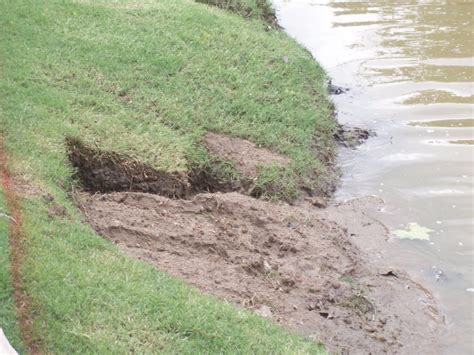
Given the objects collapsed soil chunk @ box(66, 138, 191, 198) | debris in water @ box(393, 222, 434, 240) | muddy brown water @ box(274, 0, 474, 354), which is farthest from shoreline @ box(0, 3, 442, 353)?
debris in water @ box(393, 222, 434, 240)

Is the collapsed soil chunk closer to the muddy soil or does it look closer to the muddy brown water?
the muddy soil

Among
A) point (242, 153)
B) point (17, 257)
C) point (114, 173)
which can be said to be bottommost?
point (242, 153)

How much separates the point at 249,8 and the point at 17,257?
26.8 ft

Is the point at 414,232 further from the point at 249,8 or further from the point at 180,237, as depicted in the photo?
the point at 249,8

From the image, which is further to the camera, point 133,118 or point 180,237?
point 133,118

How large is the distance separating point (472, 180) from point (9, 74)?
510 centimetres

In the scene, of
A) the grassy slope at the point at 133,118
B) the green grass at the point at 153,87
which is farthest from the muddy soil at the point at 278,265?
the green grass at the point at 153,87

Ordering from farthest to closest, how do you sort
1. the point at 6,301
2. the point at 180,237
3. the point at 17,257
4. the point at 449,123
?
1. the point at 449,123
2. the point at 180,237
3. the point at 17,257
4. the point at 6,301

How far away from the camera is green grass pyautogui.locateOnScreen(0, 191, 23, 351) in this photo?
3.93m

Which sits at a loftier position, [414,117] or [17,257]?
[17,257]

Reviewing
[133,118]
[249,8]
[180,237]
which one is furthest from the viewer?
[249,8]

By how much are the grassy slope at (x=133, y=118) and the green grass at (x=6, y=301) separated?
13 centimetres

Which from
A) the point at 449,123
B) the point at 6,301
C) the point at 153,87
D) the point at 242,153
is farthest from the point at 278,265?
the point at 449,123

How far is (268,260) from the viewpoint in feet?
20.2
